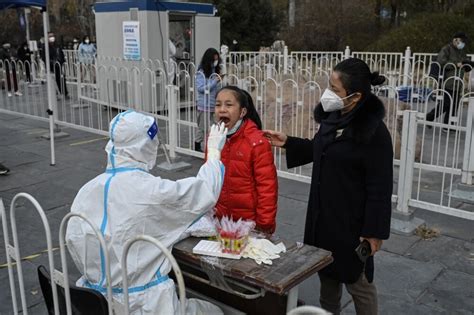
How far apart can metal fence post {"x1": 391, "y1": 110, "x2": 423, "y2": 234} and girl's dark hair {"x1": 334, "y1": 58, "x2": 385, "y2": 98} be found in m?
2.30

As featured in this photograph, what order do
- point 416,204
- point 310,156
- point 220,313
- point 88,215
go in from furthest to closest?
point 416,204 < point 310,156 < point 220,313 < point 88,215

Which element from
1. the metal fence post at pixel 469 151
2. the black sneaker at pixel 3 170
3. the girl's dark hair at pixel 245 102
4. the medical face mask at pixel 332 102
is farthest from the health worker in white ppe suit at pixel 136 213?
the black sneaker at pixel 3 170

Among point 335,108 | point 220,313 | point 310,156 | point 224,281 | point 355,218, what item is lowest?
point 220,313

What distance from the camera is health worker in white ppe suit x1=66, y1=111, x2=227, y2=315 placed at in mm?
2217

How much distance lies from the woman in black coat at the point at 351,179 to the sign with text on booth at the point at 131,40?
28.5 feet

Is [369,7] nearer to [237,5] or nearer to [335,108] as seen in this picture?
[237,5]

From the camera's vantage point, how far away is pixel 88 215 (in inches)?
89.8

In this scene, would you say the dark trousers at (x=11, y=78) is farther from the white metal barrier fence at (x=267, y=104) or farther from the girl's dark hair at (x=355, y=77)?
the girl's dark hair at (x=355, y=77)

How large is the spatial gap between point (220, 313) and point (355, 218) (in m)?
0.89

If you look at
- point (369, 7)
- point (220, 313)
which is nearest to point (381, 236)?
point (220, 313)

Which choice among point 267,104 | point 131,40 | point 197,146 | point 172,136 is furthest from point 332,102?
point 131,40

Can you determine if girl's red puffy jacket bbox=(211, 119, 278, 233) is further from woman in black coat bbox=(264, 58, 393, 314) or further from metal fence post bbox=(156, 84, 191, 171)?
metal fence post bbox=(156, 84, 191, 171)

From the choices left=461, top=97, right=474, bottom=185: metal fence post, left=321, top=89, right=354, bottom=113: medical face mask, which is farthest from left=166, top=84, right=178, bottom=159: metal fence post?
left=321, top=89, right=354, bottom=113: medical face mask

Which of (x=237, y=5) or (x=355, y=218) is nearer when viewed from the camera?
(x=355, y=218)
